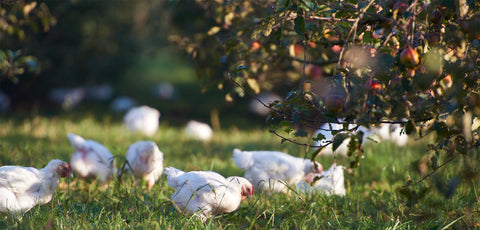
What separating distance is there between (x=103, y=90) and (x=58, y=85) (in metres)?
1.91

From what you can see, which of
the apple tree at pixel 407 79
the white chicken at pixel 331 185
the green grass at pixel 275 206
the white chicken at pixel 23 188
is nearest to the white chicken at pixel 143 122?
the green grass at pixel 275 206

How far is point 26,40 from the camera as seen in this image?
7.13 meters

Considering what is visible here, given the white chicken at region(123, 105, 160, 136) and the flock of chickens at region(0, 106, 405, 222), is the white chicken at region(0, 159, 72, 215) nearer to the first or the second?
the flock of chickens at region(0, 106, 405, 222)

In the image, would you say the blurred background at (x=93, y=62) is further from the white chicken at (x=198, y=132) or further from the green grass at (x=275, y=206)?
the green grass at (x=275, y=206)

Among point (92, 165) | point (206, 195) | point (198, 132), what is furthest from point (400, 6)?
point (198, 132)

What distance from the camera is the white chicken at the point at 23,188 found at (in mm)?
2389

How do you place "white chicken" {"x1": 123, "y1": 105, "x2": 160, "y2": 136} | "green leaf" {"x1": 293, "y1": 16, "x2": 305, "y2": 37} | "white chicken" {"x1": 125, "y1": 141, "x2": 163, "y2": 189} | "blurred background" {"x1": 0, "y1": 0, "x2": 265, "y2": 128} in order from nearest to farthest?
"green leaf" {"x1": 293, "y1": 16, "x2": 305, "y2": 37} → "white chicken" {"x1": 125, "y1": 141, "x2": 163, "y2": 189} → "white chicken" {"x1": 123, "y1": 105, "x2": 160, "y2": 136} → "blurred background" {"x1": 0, "y1": 0, "x2": 265, "y2": 128}

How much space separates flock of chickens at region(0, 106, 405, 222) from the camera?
8.05ft

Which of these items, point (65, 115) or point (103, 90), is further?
point (103, 90)

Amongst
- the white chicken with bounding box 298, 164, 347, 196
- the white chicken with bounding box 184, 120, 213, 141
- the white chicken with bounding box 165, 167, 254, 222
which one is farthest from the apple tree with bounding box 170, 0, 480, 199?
the white chicken with bounding box 184, 120, 213, 141

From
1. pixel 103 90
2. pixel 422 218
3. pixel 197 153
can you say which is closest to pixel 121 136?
pixel 197 153

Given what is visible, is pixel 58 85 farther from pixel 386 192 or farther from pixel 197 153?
pixel 386 192

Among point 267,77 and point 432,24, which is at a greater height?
point 267,77

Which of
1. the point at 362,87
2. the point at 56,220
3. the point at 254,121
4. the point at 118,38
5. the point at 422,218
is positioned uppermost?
the point at 118,38
